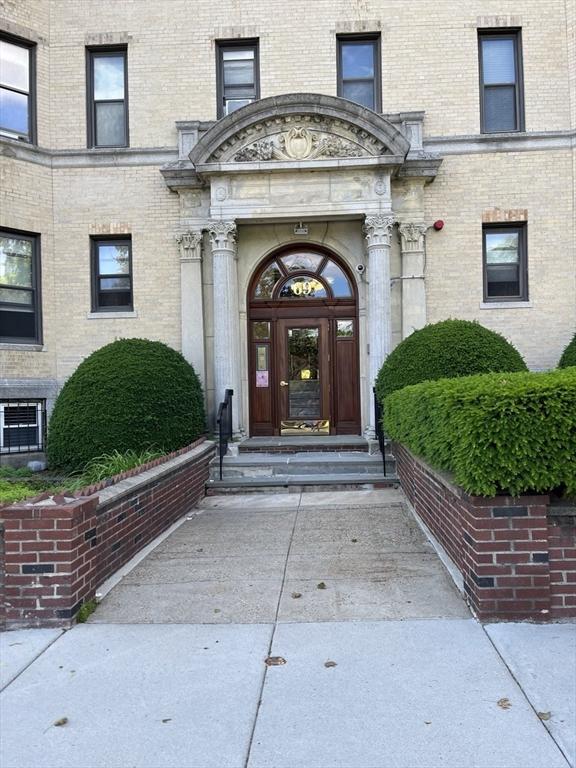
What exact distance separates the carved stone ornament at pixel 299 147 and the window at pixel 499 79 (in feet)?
10.1

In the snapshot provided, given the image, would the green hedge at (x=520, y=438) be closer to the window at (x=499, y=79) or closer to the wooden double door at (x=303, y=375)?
the wooden double door at (x=303, y=375)

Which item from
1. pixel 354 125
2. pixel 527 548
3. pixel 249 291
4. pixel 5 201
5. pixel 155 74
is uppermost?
pixel 155 74

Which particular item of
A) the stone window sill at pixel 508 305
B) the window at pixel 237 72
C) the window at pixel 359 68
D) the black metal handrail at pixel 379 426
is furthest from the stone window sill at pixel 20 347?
the stone window sill at pixel 508 305

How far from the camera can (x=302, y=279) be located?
11781 millimetres

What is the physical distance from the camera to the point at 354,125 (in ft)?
33.3

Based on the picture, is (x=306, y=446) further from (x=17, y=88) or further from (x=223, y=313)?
(x=17, y=88)

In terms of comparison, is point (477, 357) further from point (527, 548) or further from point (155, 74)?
point (155, 74)

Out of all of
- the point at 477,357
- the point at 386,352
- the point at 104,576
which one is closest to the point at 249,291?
the point at 386,352

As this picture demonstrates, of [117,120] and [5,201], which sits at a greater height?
[117,120]

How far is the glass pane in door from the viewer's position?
457 inches

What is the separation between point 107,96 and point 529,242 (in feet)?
28.6

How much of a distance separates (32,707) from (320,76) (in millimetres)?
11261

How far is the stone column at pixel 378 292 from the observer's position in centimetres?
1025

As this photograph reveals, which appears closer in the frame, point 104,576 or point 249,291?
point 104,576
